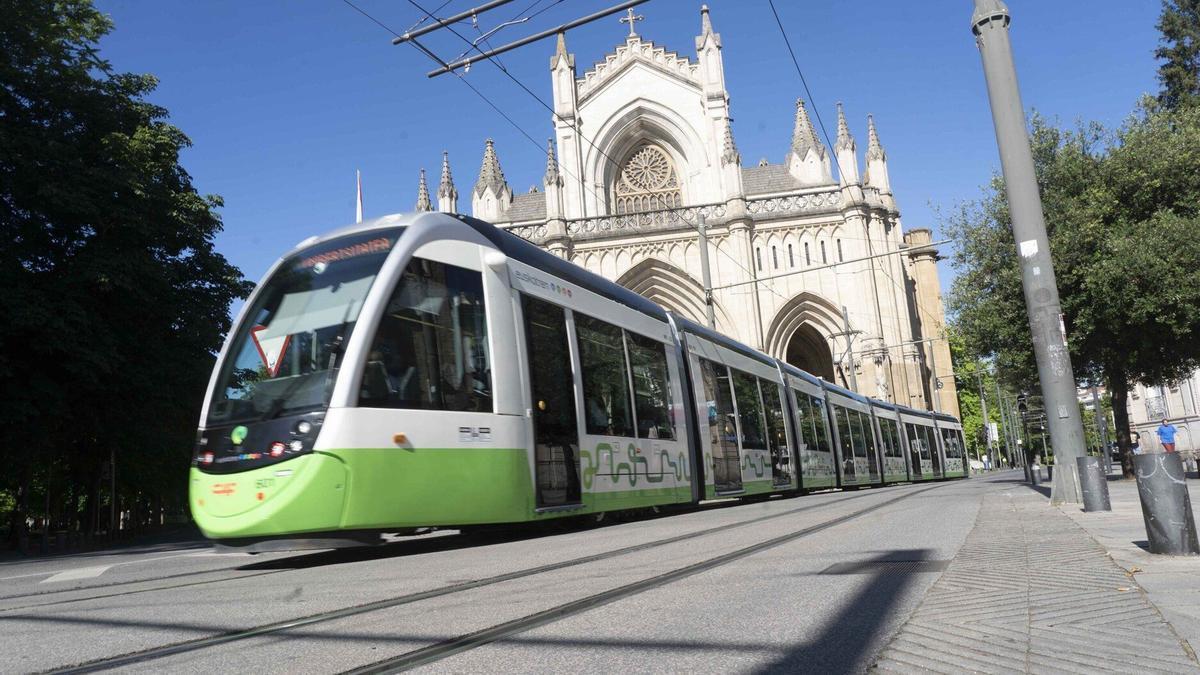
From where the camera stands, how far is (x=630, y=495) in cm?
1002

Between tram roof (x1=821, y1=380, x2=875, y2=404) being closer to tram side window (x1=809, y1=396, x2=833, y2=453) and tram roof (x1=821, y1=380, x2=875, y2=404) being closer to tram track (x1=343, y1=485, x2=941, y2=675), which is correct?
tram side window (x1=809, y1=396, x2=833, y2=453)

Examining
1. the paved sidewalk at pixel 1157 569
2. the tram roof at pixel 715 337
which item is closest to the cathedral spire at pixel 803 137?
the tram roof at pixel 715 337

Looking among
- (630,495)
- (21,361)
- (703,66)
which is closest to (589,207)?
(703,66)

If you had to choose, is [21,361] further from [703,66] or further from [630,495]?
[703,66]

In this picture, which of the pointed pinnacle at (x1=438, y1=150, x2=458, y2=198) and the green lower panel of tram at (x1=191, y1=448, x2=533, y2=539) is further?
the pointed pinnacle at (x1=438, y1=150, x2=458, y2=198)

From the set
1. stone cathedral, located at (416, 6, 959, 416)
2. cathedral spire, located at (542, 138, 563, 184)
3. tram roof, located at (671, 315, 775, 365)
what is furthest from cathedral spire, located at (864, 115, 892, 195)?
tram roof, located at (671, 315, 775, 365)

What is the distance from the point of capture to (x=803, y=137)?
49031mm

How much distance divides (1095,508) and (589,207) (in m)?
36.4

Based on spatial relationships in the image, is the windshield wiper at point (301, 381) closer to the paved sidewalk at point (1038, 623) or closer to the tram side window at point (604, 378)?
the tram side window at point (604, 378)

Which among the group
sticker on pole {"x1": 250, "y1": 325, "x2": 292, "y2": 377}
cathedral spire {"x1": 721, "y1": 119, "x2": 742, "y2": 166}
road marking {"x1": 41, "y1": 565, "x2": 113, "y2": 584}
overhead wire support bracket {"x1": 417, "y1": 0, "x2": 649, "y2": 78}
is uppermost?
cathedral spire {"x1": 721, "y1": 119, "x2": 742, "y2": 166}

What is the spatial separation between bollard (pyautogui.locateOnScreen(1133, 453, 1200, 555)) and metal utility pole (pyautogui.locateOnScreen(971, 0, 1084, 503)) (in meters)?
4.96

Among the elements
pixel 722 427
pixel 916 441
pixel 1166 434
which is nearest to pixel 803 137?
pixel 916 441

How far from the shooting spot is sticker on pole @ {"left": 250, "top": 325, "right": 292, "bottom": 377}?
7.11 m

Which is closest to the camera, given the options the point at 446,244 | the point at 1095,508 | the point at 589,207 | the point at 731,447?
the point at 446,244
